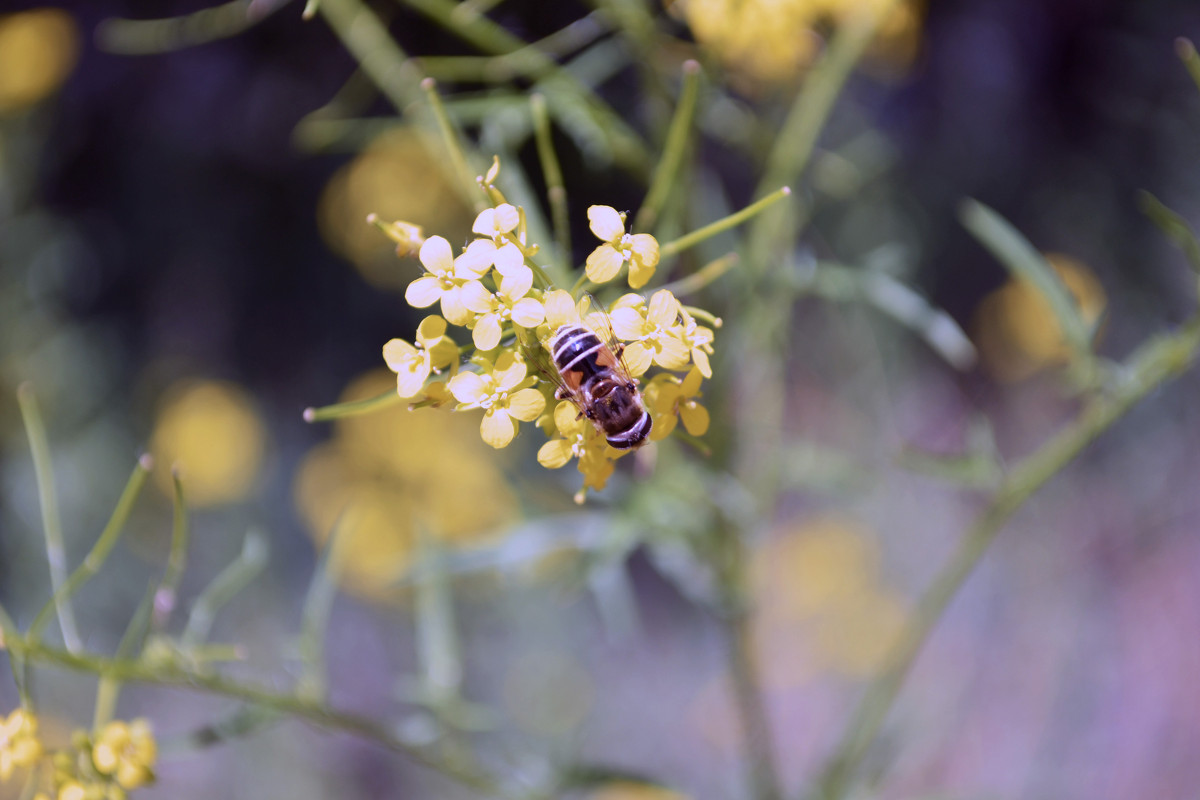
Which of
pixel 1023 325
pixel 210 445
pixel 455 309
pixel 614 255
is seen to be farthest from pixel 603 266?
pixel 1023 325

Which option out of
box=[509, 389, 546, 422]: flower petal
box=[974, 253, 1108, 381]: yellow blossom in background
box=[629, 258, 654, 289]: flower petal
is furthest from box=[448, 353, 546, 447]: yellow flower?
box=[974, 253, 1108, 381]: yellow blossom in background

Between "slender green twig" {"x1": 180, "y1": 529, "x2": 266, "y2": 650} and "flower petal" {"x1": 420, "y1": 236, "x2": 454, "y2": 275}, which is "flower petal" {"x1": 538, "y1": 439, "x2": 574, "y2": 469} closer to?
"flower petal" {"x1": 420, "y1": 236, "x2": 454, "y2": 275}

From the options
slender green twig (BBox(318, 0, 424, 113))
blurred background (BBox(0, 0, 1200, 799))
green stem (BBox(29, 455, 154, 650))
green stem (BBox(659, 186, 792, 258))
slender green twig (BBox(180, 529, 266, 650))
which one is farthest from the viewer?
blurred background (BBox(0, 0, 1200, 799))

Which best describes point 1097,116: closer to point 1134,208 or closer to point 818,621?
point 1134,208

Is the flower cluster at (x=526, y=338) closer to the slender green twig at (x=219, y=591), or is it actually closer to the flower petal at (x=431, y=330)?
the flower petal at (x=431, y=330)

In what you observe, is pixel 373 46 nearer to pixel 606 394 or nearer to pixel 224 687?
pixel 606 394

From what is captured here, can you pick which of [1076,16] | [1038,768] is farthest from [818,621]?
[1076,16]

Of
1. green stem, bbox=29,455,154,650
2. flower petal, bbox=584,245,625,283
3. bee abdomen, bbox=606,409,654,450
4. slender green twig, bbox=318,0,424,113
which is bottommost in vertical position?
green stem, bbox=29,455,154,650
